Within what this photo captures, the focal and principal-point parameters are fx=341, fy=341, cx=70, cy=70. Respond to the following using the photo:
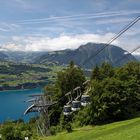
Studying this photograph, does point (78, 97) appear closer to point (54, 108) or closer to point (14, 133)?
point (54, 108)

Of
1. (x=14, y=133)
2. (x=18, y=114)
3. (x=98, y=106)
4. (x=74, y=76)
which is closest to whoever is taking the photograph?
(x=14, y=133)

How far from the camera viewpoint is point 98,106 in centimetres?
6525

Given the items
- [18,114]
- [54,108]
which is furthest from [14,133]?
[18,114]

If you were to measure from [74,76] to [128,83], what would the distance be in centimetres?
2711

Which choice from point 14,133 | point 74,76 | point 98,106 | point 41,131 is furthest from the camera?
point 74,76

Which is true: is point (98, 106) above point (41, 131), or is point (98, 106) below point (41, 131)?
above

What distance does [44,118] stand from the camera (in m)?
82.8

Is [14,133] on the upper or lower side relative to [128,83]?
lower

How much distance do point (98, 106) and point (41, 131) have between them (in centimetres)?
1964

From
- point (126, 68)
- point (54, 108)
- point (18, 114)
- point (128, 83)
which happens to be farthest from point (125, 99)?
point (18, 114)

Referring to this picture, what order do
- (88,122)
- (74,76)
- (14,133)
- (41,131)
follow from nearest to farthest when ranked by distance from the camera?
(14,133) → (88,122) → (41,131) → (74,76)

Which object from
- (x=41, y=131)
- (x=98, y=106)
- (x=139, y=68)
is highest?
(x=139, y=68)

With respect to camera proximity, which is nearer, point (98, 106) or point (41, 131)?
point (98, 106)

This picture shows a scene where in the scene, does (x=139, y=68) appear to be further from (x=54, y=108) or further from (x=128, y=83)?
(x=54, y=108)
